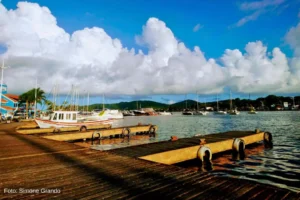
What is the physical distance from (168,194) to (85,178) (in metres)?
2.66

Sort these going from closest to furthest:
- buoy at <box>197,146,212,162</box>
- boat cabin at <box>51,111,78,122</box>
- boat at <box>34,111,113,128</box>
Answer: buoy at <box>197,146,212,162</box> → boat at <box>34,111,113,128</box> → boat cabin at <box>51,111,78,122</box>

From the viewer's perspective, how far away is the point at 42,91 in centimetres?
6756

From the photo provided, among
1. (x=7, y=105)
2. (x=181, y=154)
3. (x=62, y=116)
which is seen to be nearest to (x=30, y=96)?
(x=7, y=105)

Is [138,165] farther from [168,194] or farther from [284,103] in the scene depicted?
[284,103]

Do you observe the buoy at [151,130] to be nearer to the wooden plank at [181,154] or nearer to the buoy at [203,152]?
the wooden plank at [181,154]

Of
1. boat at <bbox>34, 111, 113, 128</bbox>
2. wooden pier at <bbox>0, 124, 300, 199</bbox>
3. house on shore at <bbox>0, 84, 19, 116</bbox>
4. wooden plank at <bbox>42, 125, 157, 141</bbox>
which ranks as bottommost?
wooden plank at <bbox>42, 125, 157, 141</bbox>

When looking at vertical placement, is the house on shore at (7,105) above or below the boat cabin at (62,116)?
above

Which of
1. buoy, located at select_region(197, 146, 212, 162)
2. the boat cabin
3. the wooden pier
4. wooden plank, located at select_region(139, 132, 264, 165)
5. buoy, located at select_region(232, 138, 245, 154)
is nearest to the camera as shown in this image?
the wooden pier

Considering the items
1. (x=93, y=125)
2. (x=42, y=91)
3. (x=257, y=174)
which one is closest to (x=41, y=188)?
(x=257, y=174)

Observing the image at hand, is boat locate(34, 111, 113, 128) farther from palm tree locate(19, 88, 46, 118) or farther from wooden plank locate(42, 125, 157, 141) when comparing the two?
palm tree locate(19, 88, 46, 118)

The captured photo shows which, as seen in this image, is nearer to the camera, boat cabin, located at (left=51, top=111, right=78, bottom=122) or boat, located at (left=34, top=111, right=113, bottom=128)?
boat, located at (left=34, top=111, right=113, bottom=128)

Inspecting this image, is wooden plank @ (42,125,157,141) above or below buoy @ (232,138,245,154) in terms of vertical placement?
above

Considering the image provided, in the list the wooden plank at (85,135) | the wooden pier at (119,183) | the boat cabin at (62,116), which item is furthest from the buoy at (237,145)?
the boat cabin at (62,116)

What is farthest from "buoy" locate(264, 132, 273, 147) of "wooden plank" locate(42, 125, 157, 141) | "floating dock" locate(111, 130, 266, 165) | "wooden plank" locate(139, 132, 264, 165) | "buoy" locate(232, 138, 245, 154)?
"wooden plank" locate(42, 125, 157, 141)
